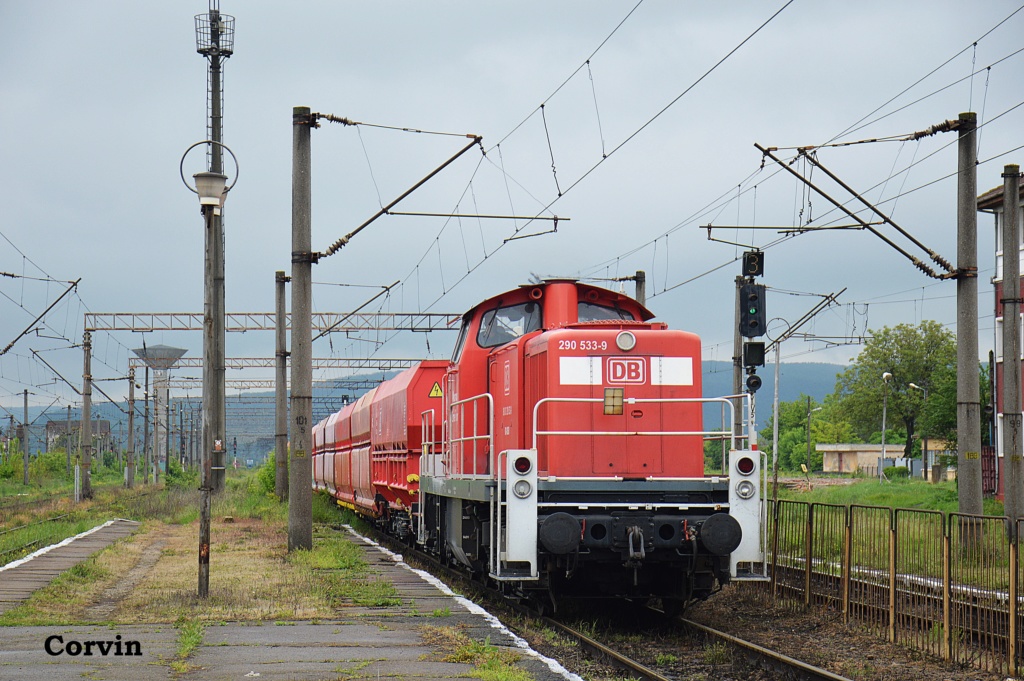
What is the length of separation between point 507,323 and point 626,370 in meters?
2.32

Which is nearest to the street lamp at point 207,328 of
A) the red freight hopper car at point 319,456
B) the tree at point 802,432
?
the red freight hopper car at point 319,456

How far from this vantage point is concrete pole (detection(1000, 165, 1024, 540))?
17.5 m

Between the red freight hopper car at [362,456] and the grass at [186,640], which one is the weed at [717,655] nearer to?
the grass at [186,640]

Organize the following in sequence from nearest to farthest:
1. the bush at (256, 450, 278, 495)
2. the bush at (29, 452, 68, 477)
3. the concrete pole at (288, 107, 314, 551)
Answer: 1. the concrete pole at (288, 107, 314, 551)
2. the bush at (256, 450, 278, 495)
3. the bush at (29, 452, 68, 477)

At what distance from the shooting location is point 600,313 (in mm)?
13055

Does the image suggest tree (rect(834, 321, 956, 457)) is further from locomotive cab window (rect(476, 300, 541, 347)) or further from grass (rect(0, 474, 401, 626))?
locomotive cab window (rect(476, 300, 541, 347))

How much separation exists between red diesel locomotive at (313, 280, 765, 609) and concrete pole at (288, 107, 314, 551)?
5533 mm

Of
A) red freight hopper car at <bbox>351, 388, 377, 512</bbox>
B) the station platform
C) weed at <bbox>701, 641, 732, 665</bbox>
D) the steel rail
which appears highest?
red freight hopper car at <bbox>351, 388, 377, 512</bbox>

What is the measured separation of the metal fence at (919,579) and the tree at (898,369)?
7465cm

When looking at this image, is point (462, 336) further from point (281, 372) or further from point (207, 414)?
point (281, 372)

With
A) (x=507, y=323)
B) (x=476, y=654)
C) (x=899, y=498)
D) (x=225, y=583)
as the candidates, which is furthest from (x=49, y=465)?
(x=476, y=654)

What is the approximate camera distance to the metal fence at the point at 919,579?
1038 cm

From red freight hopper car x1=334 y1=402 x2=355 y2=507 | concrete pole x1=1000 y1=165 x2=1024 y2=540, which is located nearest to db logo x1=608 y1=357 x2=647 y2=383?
concrete pole x1=1000 y1=165 x2=1024 y2=540

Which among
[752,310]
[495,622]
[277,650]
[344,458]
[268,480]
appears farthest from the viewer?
[268,480]
